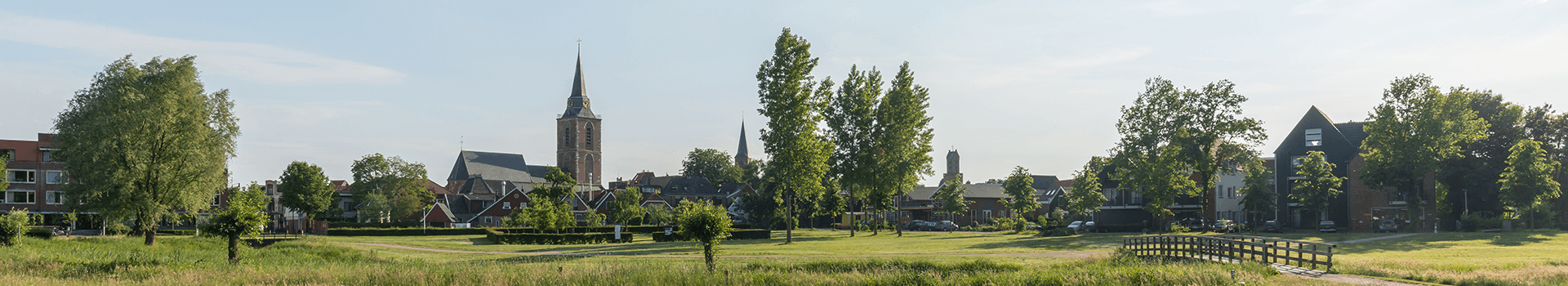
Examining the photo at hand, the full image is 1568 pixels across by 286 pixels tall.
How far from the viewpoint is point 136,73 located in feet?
152

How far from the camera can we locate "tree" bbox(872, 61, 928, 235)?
60.5 metres

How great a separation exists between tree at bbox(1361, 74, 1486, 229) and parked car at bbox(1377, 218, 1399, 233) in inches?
223

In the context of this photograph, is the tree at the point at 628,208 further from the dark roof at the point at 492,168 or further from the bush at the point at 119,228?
the dark roof at the point at 492,168

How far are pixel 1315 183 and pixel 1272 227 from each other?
5801mm

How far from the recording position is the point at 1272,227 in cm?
6719

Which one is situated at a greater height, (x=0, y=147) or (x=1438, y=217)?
(x=0, y=147)

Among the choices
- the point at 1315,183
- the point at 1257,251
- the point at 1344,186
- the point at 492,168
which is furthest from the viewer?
the point at 492,168

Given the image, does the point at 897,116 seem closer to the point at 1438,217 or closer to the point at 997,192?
the point at 1438,217

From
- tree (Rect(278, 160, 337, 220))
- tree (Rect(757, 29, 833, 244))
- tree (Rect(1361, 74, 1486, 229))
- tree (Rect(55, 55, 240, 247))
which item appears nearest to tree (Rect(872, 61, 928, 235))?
tree (Rect(757, 29, 833, 244))

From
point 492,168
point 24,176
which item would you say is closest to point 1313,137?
point 24,176

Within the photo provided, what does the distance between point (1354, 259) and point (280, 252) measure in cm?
3674

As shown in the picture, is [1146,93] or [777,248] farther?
[1146,93]

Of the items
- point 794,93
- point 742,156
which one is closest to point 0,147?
point 794,93

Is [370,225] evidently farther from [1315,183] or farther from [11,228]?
[1315,183]
